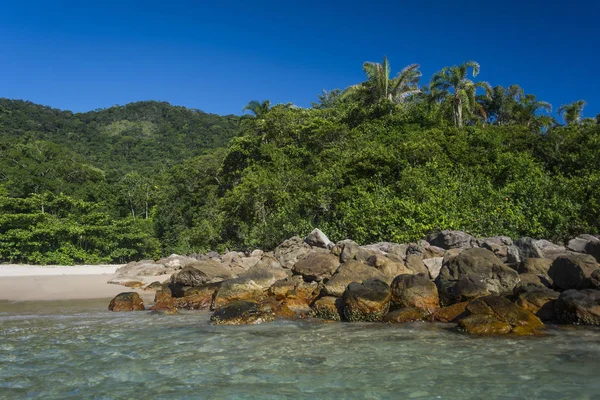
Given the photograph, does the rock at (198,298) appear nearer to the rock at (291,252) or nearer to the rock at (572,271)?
the rock at (291,252)

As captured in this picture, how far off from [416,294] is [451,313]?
1.04 m

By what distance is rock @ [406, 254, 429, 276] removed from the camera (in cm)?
1470

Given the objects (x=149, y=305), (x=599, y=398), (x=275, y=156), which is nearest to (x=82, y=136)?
(x=275, y=156)

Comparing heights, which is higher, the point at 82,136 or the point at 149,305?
the point at 82,136

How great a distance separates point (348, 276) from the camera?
43.3 feet

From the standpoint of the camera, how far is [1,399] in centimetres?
609

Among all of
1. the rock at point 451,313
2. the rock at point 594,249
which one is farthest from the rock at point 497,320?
the rock at point 594,249

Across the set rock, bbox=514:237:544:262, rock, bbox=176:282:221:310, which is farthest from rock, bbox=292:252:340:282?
rock, bbox=514:237:544:262

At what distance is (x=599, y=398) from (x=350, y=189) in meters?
18.8

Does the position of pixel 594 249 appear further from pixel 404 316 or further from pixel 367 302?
pixel 367 302

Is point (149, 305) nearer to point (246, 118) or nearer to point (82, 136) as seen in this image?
point (246, 118)

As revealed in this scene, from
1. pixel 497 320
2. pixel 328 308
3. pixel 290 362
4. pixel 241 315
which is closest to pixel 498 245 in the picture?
pixel 497 320

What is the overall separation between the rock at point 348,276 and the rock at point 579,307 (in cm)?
455

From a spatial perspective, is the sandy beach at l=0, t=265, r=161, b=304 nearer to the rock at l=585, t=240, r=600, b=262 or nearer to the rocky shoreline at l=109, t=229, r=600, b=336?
the rocky shoreline at l=109, t=229, r=600, b=336
